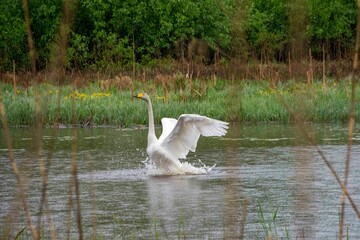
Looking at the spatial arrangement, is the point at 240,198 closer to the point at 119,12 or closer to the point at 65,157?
the point at 65,157

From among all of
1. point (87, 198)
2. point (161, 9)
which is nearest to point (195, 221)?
point (87, 198)

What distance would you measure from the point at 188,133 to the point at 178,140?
158 mm

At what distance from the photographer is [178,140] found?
12.9 m

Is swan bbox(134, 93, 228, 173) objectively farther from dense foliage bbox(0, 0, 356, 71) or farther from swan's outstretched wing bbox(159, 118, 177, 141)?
dense foliage bbox(0, 0, 356, 71)

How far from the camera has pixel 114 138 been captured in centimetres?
1706

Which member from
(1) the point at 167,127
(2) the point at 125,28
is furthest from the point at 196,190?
(2) the point at 125,28

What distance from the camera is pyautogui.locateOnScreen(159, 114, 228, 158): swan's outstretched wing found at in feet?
41.9

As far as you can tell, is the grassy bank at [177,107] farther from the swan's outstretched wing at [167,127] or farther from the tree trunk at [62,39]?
the tree trunk at [62,39]

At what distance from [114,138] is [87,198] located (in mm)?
6863

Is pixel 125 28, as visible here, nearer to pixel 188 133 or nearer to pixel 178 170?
pixel 188 133

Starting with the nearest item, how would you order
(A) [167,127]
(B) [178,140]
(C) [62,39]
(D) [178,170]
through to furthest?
1. (C) [62,39]
2. (D) [178,170]
3. (B) [178,140]
4. (A) [167,127]

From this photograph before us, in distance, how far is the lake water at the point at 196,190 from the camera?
7727 mm

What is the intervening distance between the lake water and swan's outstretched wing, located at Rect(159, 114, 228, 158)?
0.48 meters

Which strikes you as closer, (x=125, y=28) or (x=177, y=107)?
(x=177, y=107)
